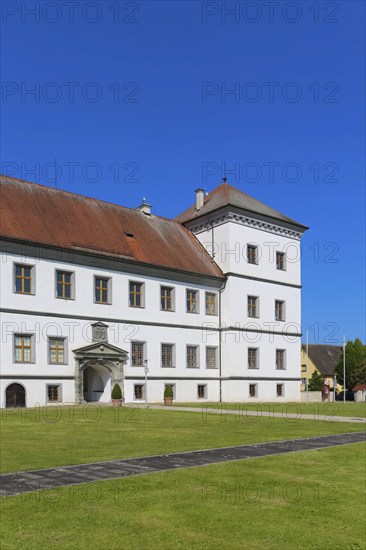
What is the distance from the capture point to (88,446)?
13828mm

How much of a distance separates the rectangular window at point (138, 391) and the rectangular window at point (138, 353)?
1.46 m

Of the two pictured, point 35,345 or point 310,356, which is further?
point 310,356

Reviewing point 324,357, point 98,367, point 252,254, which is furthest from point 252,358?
point 324,357

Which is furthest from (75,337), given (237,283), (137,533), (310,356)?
(310,356)

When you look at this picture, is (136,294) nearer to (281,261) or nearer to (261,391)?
(261,391)

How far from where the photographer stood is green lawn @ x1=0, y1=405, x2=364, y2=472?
1226 cm

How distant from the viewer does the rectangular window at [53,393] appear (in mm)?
32375

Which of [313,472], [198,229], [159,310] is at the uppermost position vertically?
[198,229]

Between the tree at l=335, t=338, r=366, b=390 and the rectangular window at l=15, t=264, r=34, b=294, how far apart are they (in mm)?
51469

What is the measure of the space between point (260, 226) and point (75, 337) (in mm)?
19135

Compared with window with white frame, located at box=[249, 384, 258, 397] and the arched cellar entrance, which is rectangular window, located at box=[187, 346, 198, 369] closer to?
window with white frame, located at box=[249, 384, 258, 397]

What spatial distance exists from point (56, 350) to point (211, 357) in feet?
45.6

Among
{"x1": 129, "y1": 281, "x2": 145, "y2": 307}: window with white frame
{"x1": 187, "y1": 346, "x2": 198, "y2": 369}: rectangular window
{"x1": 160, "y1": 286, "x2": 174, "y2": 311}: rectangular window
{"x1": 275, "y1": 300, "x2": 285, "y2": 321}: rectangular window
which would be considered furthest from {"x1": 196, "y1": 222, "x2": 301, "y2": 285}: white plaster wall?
{"x1": 129, "y1": 281, "x2": 145, "y2": 307}: window with white frame

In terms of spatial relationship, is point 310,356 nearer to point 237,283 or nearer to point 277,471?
point 237,283
